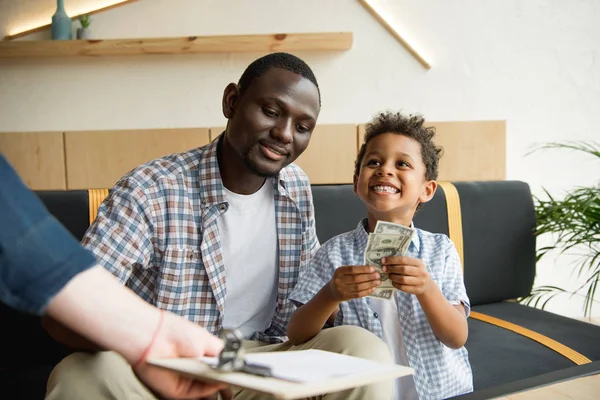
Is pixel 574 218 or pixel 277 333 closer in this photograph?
pixel 277 333

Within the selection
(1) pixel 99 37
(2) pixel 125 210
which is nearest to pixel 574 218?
(2) pixel 125 210

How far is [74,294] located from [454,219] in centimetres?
194

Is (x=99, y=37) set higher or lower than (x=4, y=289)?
higher

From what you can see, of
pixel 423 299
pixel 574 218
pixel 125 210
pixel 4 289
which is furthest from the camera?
pixel 574 218

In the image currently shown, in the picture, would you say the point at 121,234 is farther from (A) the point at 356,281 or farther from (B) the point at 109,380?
(A) the point at 356,281

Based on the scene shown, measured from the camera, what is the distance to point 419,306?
5.43 ft

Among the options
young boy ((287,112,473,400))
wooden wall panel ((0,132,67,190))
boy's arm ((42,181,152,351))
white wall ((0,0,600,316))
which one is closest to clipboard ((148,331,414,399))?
young boy ((287,112,473,400))

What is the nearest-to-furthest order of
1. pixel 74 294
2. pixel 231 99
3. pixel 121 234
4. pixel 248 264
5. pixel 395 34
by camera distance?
1. pixel 74 294
2. pixel 121 234
3. pixel 248 264
4. pixel 231 99
5. pixel 395 34

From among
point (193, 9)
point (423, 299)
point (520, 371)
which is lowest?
point (520, 371)

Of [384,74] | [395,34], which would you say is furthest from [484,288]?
[395,34]

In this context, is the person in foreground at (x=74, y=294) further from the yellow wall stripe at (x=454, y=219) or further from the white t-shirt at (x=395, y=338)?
the yellow wall stripe at (x=454, y=219)

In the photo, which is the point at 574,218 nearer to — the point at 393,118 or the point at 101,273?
the point at 393,118

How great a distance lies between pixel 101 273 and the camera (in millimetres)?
763

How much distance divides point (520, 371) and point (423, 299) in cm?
64
